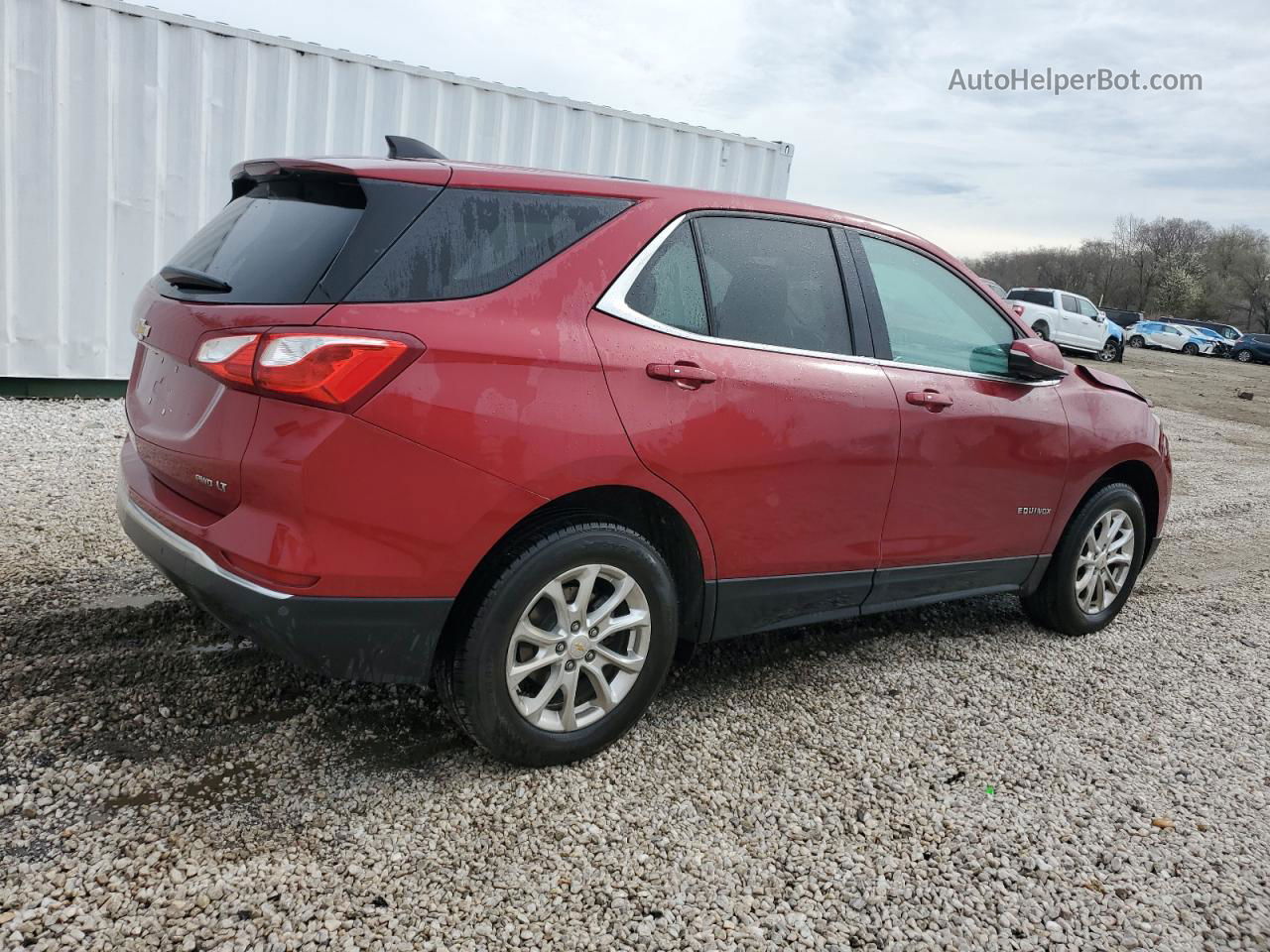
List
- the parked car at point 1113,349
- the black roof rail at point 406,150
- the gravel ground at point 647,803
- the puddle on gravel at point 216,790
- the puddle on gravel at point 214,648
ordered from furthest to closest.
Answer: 1. the parked car at point 1113,349
2. the puddle on gravel at point 214,648
3. the black roof rail at point 406,150
4. the puddle on gravel at point 216,790
5. the gravel ground at point 647,803

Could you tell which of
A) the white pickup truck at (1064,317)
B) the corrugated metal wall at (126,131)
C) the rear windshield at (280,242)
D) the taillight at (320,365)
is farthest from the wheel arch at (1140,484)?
the white pickup truck at (1064,317)

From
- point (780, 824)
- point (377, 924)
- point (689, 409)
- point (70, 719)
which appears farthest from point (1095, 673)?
point (70, 719)

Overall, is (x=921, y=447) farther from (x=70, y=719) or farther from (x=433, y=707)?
(x=70, y=719)

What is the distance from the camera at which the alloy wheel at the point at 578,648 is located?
2625 millimetres

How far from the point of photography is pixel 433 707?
3115mm

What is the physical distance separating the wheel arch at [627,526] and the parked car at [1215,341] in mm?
44048

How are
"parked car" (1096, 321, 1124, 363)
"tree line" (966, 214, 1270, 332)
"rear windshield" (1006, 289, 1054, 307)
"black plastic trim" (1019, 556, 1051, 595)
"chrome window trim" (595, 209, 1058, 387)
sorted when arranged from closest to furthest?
"chrome window trim" (595, 209, 1058, 387) < "black plastic trim" (1019, 556, 1051, 595) < "rear windshield" (1006, 289, 1054, 307) < "parked car" (1096, 321, 1124, 363) < "tree line" (966, 214, 1270, 332)

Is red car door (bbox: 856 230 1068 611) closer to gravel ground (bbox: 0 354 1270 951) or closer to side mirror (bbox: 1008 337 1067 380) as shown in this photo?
side mirror (bbox: 1008 337 1067 380)

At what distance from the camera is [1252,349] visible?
39.3 meters

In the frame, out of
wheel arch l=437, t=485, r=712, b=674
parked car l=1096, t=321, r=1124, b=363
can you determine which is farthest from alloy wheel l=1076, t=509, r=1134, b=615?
parked car l=1096, t=321, r=1124, b=363

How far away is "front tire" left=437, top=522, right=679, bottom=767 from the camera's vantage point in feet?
8.27

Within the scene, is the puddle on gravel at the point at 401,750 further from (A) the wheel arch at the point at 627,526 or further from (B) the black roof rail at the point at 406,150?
(B) the black roof rail at the point at 406,150

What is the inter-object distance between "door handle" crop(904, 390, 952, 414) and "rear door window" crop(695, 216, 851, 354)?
312 mm

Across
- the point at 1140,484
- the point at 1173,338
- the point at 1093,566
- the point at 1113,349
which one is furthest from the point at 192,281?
the point at 1173,338
